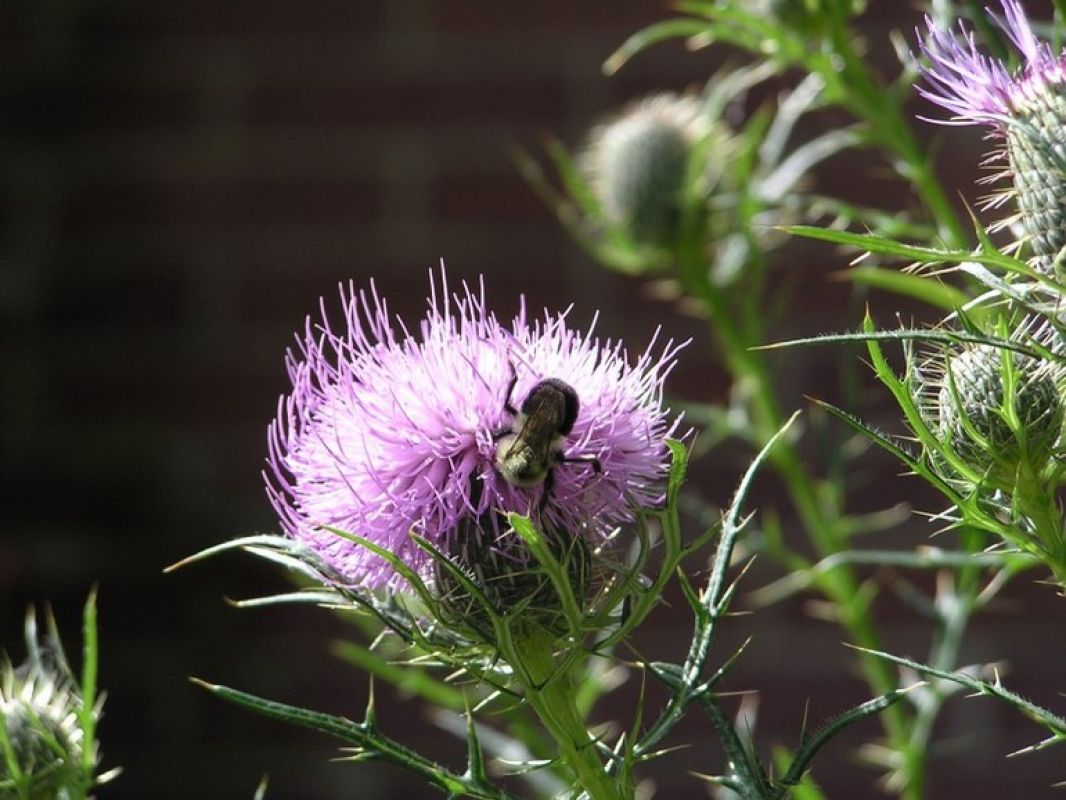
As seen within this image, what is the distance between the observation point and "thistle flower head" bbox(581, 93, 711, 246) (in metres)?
1.74

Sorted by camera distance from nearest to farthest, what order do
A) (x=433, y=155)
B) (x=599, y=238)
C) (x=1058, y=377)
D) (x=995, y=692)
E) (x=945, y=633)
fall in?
1. (x=995, y=692)
2. (x=1058, y=377)
3. (x=945, y=633)
4. (x=599, y=238)
5. (x=433, y=155)

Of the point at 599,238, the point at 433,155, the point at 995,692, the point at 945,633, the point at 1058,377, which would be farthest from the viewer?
the point at 433,155

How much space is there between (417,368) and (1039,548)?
0.34 meters

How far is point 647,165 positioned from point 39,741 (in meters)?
1.07

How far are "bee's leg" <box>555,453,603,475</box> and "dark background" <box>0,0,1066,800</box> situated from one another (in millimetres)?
1417

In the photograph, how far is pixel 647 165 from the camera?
1.83m

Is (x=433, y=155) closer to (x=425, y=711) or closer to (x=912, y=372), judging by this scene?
(x=425, y=711)

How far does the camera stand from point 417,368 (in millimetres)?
879

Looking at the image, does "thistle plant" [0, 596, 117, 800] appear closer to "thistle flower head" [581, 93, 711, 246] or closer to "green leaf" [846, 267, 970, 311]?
"green leaf" [846, 267, 970, 311]

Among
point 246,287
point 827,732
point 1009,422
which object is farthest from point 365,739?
point 246,287

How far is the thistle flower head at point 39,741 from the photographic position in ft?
3.11

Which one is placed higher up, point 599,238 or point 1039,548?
point 599,238

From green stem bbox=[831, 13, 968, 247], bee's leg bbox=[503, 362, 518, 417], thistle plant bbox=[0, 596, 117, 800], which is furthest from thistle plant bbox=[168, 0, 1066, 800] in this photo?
green stem bbox=[831, 13, 968, 247]

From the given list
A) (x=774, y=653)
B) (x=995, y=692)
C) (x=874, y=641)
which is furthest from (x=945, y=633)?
(x=774, y=653)
